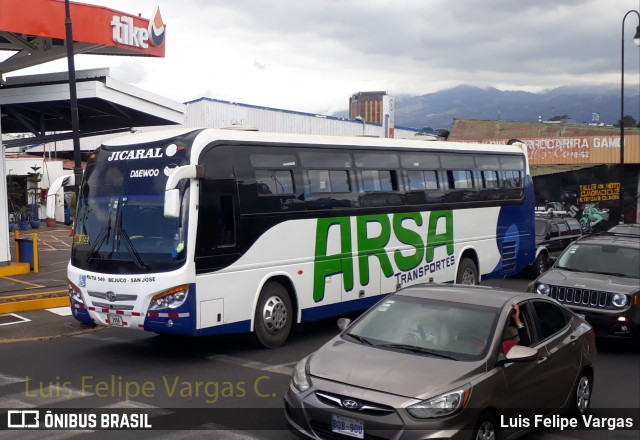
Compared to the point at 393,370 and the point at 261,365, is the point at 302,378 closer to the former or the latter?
the point at 393,370

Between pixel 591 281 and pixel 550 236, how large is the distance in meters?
11.6

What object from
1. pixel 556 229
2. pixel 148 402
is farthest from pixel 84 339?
pixel 556 229

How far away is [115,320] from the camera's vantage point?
10.5 metres

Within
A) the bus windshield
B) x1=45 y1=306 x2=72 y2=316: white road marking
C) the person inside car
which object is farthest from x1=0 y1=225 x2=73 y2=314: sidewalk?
the person inside car

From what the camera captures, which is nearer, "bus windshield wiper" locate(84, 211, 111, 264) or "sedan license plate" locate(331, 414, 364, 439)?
"sedan license plate" locate(331, 414, 364, 439)

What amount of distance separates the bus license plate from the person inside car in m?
5.72

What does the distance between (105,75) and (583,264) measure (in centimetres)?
1286

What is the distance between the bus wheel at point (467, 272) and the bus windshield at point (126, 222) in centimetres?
800

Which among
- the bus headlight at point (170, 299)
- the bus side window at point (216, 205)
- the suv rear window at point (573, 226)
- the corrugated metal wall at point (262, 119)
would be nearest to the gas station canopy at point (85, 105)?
the bus side window at point (216, 205)

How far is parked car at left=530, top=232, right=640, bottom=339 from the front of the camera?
37.5ft

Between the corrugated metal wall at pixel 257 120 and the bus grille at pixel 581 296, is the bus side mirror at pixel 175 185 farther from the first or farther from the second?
the corrugated metal wall at pixel 257 120

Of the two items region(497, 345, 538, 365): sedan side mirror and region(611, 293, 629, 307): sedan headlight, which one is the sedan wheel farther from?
region(611, 293, 629, 307): sedan headlight

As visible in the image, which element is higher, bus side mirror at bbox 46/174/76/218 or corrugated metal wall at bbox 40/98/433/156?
corrugated metal wall at bbox 40/98/433/156

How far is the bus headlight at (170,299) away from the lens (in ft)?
33.4
